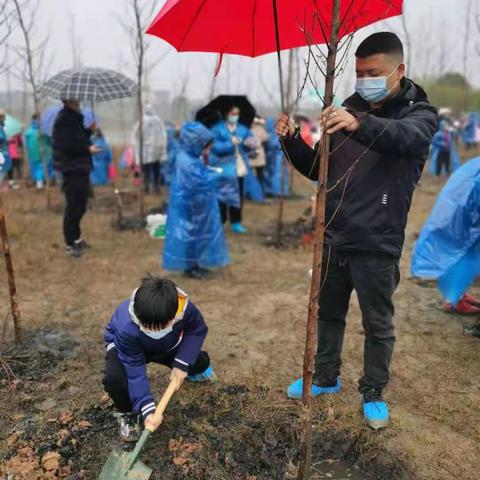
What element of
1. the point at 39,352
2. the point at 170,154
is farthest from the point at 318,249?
the point at 170,154

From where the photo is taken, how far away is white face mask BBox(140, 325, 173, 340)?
2.22m

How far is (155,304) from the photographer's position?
82.9 inches

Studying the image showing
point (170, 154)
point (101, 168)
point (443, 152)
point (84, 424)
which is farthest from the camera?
point (443, 152)

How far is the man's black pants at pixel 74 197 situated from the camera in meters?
5.39

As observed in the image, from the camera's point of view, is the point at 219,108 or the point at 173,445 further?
the point at 219,108

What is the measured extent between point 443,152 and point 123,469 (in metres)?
12.5

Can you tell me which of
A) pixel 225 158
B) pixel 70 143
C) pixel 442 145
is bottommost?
pixel 442 145

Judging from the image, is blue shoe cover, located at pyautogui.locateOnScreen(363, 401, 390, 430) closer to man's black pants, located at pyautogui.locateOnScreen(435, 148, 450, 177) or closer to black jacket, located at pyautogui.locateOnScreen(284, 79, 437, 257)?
black jacket, located at pyautogui.locateOnScreen(284, 79, 437, 257)

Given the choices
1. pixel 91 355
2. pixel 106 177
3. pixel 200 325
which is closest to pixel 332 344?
pixel 200 325

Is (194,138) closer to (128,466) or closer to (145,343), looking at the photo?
(145,343)

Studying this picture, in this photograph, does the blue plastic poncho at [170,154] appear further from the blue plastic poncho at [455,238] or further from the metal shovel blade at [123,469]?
the metal shovel blade at [123,469]

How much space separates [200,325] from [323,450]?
88 cm

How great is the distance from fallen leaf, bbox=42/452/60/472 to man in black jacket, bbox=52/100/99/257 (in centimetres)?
359

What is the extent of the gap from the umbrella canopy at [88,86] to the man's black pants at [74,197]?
0.87 metres
